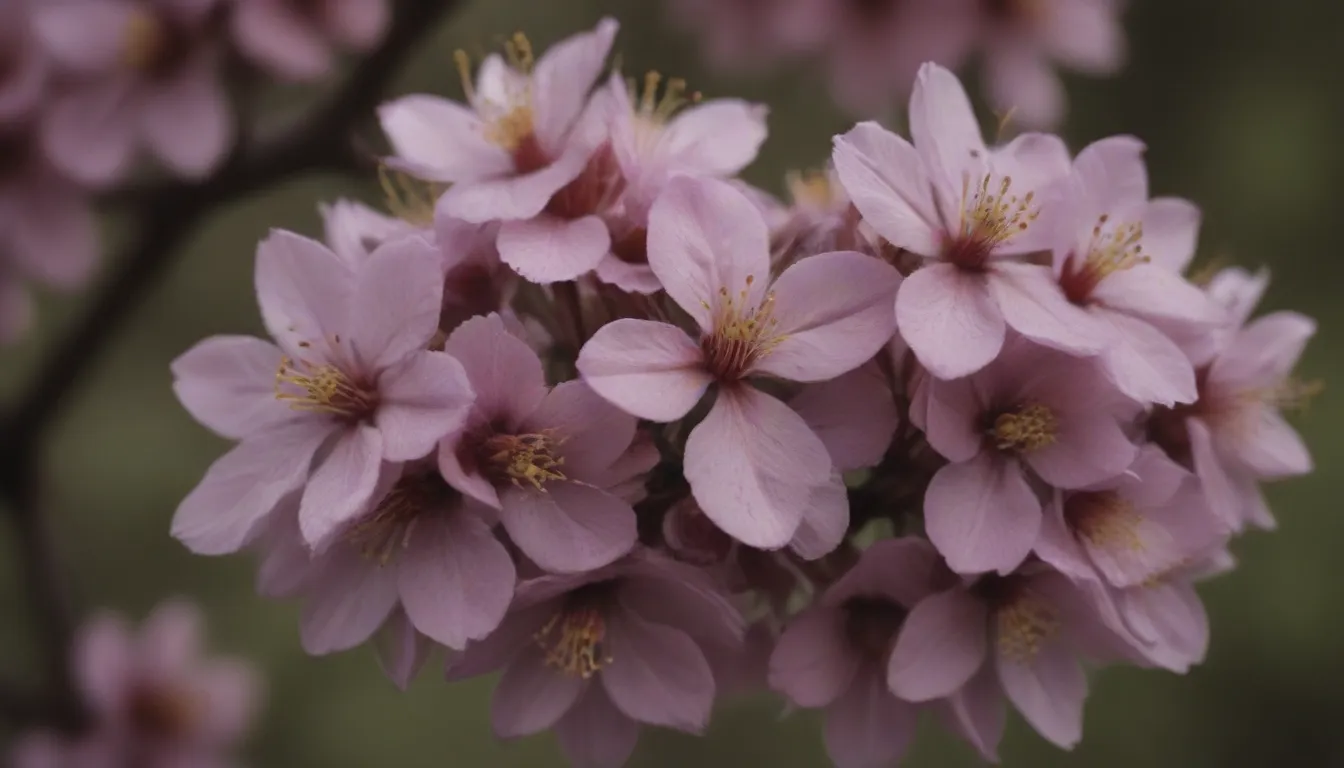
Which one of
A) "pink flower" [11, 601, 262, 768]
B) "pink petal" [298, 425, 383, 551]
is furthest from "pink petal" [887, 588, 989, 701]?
"pink flower" [11, 601, 262, 768]

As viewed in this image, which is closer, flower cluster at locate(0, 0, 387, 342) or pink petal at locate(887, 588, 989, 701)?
pink petal at locate(887, 588, 989, 701)

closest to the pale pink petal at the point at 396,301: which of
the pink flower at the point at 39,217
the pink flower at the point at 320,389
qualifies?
the pink flower at the point at 320,389

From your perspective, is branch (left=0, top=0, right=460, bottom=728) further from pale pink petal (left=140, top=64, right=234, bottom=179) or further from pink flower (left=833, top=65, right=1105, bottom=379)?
pink flower (left=833, top=65, right=1105, bottom=379)

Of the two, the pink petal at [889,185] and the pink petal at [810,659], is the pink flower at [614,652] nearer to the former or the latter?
the pink petal at [810,659]

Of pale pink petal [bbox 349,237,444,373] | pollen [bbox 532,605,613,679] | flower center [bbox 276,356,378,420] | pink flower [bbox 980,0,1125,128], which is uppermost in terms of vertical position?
pale pink petal [bbox 349,237,444,373]

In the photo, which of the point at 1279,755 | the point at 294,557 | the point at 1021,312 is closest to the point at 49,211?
the point at 294,557

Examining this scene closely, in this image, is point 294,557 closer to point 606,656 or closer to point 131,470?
point 606,656
